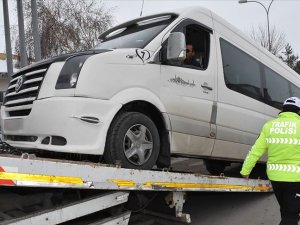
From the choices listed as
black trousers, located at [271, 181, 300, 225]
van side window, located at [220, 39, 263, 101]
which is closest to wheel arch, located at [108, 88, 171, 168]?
black trousers, located at [271, 181, 300, 225]

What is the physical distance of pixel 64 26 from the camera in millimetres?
18453

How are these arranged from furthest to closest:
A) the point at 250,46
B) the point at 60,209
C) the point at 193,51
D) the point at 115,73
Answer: the point at 250,46, the point at 193,51, the point at 115,73, the point at 60,209

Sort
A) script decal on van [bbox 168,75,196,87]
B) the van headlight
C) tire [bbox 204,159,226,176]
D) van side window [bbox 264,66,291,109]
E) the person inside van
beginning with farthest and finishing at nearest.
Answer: tire [bbox 204,159,226,176] < van side window [bbox 264,66,291,109] < the person inside van < script decal on van [bbox 168,75,196,87] < the van headlight

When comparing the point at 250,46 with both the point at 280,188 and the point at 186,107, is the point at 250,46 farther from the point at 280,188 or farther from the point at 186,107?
the point at 280,188

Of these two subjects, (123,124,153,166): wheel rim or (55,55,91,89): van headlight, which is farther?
(123,124,153,166): wheel rim

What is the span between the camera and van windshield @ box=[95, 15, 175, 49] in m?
4.73

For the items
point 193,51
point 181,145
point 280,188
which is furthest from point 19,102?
point 280,188

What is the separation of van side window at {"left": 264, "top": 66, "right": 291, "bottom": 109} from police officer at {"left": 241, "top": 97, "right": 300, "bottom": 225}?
2011 mm

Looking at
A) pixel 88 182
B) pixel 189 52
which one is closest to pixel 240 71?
pixel 189 52

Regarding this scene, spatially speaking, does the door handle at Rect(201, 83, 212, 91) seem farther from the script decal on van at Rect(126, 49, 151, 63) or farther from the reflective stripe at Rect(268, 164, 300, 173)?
the reflective stripe at Rect(268, 164, 300, 173)

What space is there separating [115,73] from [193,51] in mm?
1531

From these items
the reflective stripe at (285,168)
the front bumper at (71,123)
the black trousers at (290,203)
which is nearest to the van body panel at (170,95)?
the front bumper at (71,123)

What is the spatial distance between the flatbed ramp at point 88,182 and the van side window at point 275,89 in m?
2.43

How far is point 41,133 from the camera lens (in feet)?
12.6
